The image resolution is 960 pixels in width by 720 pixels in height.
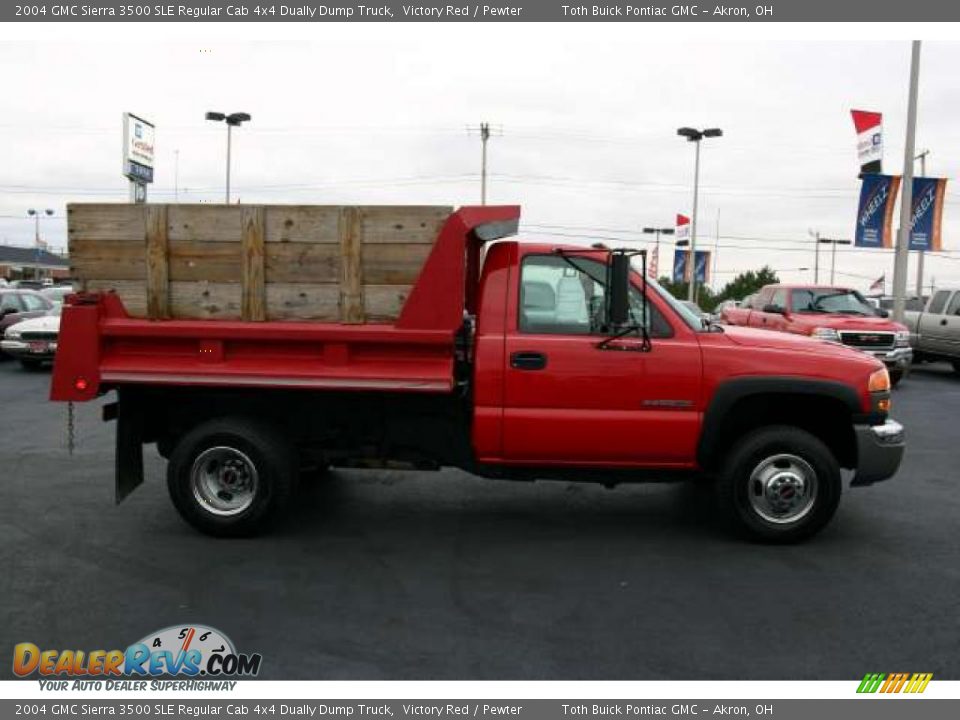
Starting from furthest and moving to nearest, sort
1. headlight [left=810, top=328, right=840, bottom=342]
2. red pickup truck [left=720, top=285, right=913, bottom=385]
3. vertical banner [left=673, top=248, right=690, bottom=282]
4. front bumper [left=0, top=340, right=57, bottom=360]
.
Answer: vertical banner [left=673, top=248, right=690, bottom=282], front bumper [left=0, top=340, right=57, bottom=360], red pickup truck [left=720, top=285, right=913, bottom=385], headlight [left=810, top=328, right=840, bottom=342]

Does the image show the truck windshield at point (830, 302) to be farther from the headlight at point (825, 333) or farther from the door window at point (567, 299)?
the door window at point (567, 299)

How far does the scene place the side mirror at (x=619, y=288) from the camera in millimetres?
5262

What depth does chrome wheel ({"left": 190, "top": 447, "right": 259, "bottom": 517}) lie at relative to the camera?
588cm

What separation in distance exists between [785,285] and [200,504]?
12.5 m

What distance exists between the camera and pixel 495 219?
561 cm

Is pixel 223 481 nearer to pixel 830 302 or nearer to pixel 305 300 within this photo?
pixel 305 300

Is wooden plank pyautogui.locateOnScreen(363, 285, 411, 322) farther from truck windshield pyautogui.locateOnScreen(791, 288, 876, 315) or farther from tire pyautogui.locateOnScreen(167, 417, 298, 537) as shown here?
truck windshield pyautogui.locateOnScreen(791, 288, 876, 315)

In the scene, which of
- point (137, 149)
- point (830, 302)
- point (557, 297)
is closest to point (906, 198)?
point (830, 302)

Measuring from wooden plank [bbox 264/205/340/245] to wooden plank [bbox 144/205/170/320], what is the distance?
71 centimetres

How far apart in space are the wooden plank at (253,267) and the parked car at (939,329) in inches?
623

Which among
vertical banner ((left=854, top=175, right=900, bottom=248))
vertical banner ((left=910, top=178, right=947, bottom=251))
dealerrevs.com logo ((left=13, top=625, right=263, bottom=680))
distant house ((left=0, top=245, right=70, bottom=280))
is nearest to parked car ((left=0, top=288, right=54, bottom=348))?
dealerrevs.com logo ((left=13, top=625, right=263, bottom=680))

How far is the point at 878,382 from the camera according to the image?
584 cm
